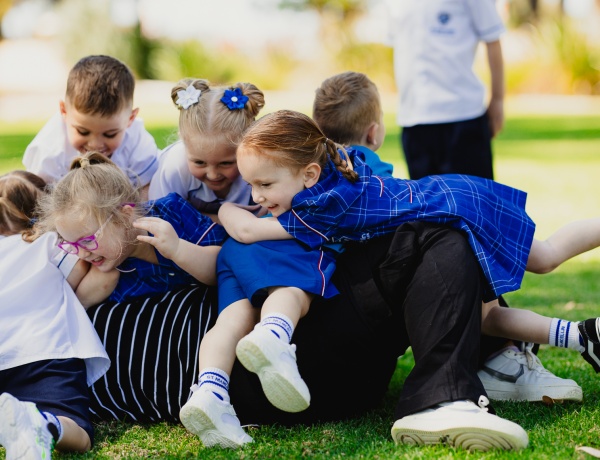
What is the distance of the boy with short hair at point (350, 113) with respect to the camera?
12.2 feet

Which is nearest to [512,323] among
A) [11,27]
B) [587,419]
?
[587,419]

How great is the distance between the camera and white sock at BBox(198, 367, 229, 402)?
2873 millimetres

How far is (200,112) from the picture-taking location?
3533 millimetres

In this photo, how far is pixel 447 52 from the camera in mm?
5336

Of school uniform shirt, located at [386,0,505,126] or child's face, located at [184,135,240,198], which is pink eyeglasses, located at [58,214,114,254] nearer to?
child's face, located at [184,135,240,198]

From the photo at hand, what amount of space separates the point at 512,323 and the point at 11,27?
3212 cm

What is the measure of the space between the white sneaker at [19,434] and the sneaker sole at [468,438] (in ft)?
3.70

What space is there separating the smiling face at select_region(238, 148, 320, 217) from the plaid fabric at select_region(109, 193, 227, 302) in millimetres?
360

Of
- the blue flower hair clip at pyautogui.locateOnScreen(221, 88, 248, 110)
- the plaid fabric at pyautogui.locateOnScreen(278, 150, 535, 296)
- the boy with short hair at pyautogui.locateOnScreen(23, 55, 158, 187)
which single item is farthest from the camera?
the boy with short hair at pyautogui.locateOnScreen(23, 55, 158, 187)

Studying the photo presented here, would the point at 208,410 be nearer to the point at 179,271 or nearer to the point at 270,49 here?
the point at 179,271

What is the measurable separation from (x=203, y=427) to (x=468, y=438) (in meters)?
0.85

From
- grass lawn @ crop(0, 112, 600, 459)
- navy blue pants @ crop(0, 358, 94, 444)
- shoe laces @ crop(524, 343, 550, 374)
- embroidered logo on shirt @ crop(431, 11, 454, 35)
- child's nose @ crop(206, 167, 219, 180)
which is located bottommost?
grass lawn @ crop(0, 112, 600, 459)

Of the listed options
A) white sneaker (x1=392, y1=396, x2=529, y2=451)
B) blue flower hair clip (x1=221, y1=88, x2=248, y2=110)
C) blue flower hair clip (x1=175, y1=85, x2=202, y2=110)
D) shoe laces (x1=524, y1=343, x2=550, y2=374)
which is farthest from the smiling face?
shoe laces (x1=524, y1=343, x2=550, y2=374)

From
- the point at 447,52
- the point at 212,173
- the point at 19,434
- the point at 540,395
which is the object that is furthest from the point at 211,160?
the point at 447,52
